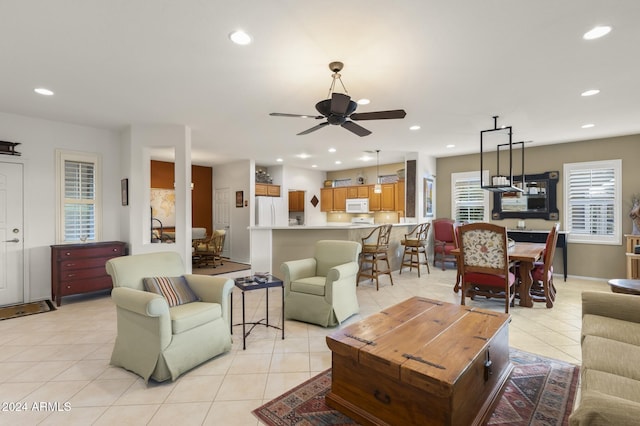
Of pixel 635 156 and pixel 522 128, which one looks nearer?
pixel 522 128

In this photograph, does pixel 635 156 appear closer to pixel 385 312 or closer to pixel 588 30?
pixel 588 30

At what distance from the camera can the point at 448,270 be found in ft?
22.0

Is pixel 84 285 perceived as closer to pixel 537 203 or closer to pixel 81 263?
pixel 81 263

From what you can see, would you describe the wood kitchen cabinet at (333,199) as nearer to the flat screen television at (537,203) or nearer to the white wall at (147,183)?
the flat screen television at (537,203)

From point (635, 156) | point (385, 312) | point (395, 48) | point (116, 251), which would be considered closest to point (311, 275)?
point (385, 312)

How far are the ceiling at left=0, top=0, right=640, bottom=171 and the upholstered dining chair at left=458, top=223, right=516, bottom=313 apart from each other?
155 centimetres

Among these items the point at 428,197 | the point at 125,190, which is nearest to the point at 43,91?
the point at 125,190

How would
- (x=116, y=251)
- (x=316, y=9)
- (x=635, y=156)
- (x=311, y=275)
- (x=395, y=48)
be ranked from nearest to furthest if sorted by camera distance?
(x=316, y=9), (x=395, y=48), (x=311, y=275), (x=116, y=251), (x=635, y=156)

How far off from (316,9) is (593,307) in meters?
2.81

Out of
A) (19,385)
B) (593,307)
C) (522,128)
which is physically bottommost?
(19,385)

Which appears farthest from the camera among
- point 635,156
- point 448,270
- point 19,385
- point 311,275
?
point 448,270

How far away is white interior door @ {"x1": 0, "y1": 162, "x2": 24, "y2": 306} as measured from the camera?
163 inches

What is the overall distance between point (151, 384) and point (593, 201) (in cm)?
716

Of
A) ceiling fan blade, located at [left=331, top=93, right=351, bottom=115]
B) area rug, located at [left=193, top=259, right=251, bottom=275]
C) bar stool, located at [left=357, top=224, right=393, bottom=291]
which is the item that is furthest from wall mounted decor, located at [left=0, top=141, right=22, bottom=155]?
bar stool, located at [left=357, top=224, right=393, bottom=291]
